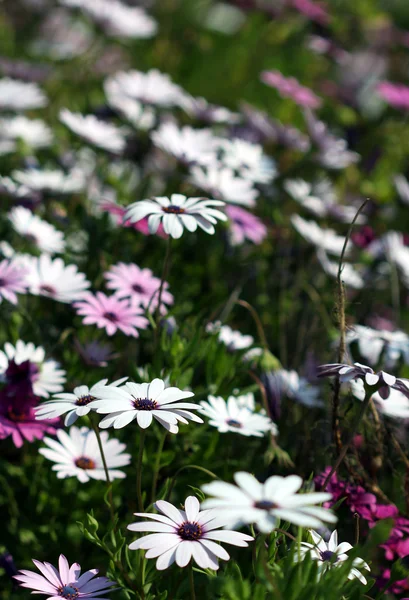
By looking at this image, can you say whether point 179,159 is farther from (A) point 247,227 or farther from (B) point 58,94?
(B) point 58,94

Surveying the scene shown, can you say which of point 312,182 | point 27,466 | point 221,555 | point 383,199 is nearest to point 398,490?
point 221,555

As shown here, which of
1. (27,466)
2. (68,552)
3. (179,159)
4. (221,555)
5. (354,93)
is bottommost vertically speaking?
(68,552)

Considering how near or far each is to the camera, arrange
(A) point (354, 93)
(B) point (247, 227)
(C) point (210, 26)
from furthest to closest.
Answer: (C) point (210, 26), (A) point (354, 93), (B) point (247, 227)

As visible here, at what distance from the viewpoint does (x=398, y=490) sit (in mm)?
1342

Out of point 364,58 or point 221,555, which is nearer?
point 221,555

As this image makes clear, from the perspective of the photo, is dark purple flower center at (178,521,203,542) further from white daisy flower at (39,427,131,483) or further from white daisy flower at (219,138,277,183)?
white daisy flower at (219,138,277,183)

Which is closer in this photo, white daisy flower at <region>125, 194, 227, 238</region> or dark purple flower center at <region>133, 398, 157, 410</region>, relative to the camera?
dark purple flower center at <region>133, 398, 157, 410</region>

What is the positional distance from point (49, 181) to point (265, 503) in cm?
148

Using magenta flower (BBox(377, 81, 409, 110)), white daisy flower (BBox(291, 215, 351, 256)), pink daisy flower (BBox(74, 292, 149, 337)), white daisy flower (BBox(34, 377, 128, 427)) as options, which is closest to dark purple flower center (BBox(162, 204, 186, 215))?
pink daisy flower (BBox(74, 292, 149, 337))

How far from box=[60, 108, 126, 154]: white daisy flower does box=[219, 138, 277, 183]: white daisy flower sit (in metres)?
0.30

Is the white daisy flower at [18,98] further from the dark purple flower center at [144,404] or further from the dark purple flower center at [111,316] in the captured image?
the dark purple flower center at [144,404]

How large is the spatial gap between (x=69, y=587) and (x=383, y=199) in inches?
88.5

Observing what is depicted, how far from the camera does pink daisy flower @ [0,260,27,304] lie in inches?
53.0

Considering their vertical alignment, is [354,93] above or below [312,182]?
above
